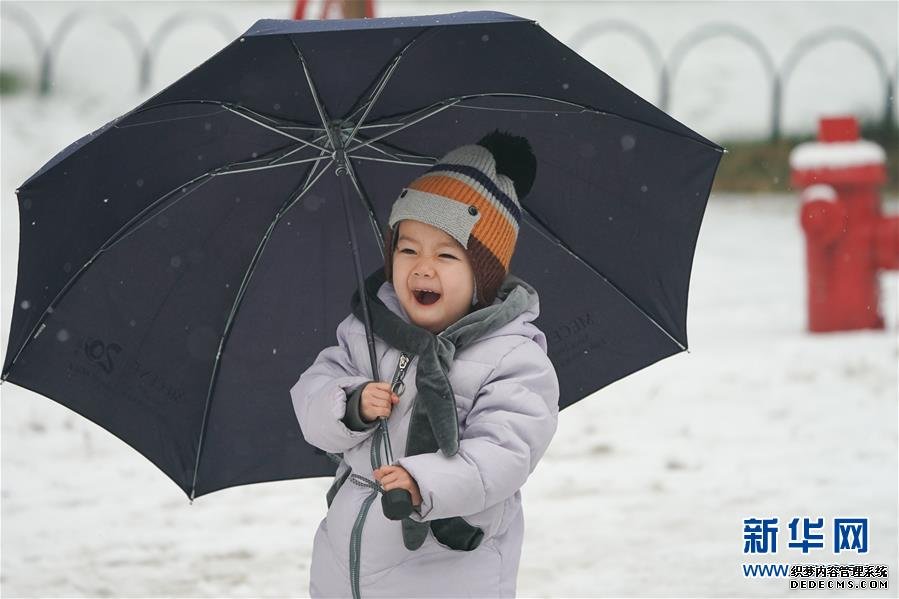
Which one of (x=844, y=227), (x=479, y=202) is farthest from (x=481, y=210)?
(x=844, y=227)

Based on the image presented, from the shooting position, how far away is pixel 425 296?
8.28 ft

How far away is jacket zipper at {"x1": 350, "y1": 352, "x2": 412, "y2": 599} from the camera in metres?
2.46

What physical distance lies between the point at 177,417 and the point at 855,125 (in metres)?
5.40

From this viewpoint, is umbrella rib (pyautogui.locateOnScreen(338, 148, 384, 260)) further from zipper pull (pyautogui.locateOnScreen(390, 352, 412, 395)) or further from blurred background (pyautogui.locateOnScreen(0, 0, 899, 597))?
blurred background (pyautogui.locateOnScreen(0, 0, 899, 597))

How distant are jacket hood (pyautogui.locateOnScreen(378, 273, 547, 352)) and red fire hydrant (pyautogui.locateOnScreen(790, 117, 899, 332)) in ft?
15.4

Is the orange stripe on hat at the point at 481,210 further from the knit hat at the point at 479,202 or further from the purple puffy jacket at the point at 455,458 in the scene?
the purple puffy jacket at the point at 455,458

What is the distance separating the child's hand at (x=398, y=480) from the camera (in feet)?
7.37

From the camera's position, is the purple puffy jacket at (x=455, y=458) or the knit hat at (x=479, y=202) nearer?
the purple puffy jacket at (x=455, y=458)

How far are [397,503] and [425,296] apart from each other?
1.55 feet

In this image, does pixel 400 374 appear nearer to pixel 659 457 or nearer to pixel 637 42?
pixel 659 457

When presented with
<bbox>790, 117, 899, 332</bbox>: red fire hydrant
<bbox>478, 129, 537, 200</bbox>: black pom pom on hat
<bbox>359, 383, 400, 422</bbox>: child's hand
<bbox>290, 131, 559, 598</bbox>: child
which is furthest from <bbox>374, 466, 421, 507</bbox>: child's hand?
<bbox>790, 117, 899, 332</bbox>: red fire hydrant

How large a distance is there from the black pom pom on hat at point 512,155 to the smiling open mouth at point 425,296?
310 millimetres

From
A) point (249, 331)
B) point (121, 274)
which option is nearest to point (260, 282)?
point (249, 331)

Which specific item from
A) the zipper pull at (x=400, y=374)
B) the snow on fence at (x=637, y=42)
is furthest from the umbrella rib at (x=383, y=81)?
the snow on fence at (x=637, y=42)
